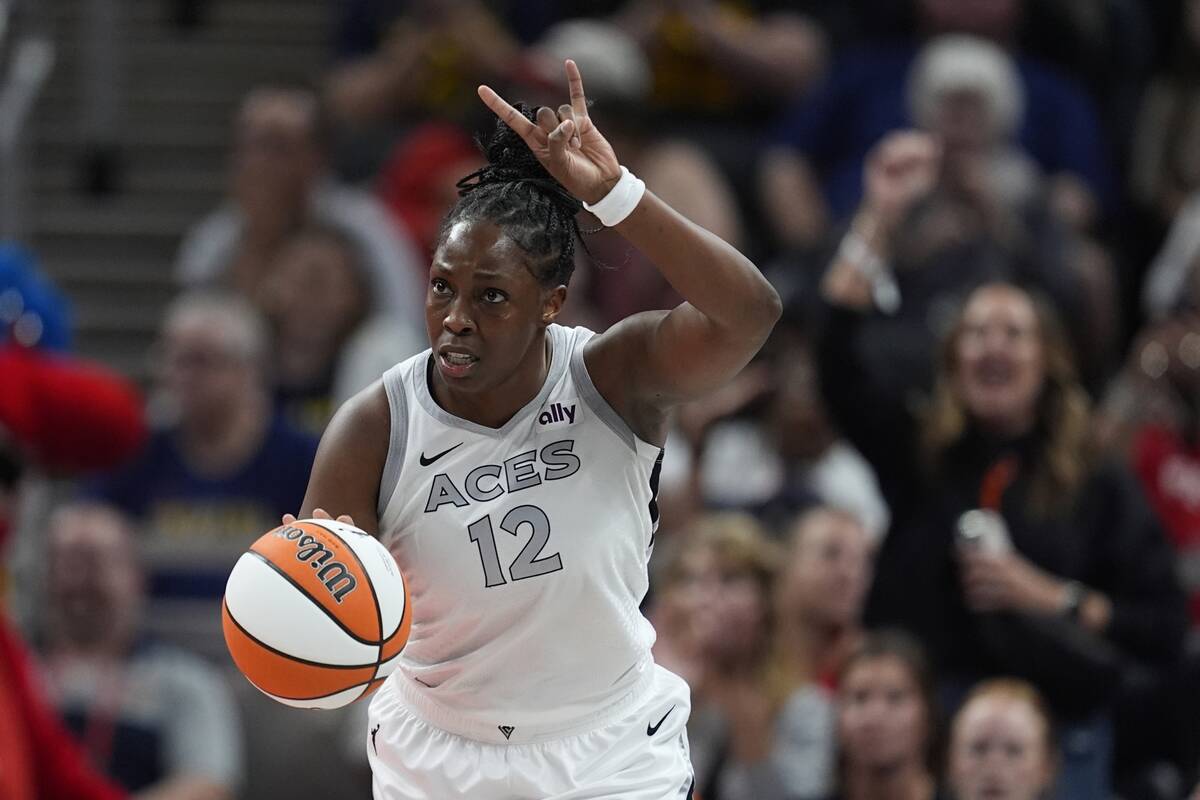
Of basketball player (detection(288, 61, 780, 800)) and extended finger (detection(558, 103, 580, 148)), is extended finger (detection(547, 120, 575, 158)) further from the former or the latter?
basketball player (detection(288, 61, 780, 800))

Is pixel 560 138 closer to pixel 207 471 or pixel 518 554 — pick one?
pixel 518 554

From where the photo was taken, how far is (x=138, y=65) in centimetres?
1098

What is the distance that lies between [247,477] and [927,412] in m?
2.80

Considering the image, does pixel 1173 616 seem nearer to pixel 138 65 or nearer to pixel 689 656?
pixel 689 656

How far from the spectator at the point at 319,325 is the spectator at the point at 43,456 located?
1.20 metres

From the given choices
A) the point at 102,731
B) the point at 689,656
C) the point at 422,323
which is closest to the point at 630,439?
the point at 689,656

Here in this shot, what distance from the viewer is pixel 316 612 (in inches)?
165

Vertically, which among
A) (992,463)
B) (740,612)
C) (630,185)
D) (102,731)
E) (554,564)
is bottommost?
(102,731)

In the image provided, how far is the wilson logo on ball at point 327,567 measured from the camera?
13.7ft

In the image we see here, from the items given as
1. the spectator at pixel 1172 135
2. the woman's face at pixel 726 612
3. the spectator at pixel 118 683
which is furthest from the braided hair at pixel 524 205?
the spectator at pixel 1172 135

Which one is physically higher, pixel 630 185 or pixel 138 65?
pixel 630 185

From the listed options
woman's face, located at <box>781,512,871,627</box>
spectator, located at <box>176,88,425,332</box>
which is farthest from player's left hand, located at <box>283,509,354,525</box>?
spectator, located at <box>176,88,425,332</box>

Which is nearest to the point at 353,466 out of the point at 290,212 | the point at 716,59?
the point at 290,212

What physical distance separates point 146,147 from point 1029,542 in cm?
580
